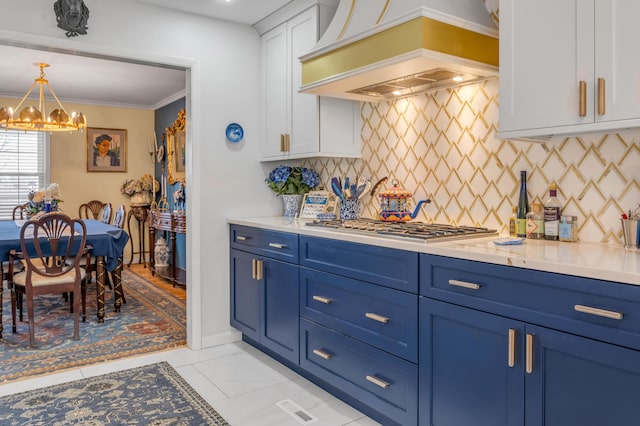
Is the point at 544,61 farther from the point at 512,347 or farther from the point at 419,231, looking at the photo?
the point at 512,347

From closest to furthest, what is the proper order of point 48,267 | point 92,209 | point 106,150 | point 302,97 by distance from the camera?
point 302,97 < point 48,267 < point 92,209 < point 106,150

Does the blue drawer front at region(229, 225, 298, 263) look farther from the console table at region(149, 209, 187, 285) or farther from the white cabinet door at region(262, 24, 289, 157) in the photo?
the console table at region(149, 209, 187, 285)

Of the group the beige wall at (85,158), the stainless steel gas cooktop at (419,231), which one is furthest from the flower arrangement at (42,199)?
the stainless steel gas cooktop at (419,231)

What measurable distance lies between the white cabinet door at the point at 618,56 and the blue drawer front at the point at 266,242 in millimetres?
1730

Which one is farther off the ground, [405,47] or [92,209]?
[405,47]

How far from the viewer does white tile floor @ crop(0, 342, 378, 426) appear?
2.45 m

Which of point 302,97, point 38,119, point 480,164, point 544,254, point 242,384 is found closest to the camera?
point 544,254

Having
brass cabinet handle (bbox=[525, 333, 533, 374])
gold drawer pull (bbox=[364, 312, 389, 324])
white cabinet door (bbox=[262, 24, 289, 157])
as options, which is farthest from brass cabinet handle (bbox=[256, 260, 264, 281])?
brass cabinet handle (bbox=[525, 333, 533, 374])

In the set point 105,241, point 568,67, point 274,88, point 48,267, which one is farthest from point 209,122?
point 568,67

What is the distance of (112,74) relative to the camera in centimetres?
522

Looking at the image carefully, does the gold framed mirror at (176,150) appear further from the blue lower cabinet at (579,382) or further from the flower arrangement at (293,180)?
the blue lower cabinet at (579,382)

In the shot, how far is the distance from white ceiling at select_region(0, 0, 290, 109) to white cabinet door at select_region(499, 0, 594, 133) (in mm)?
1737

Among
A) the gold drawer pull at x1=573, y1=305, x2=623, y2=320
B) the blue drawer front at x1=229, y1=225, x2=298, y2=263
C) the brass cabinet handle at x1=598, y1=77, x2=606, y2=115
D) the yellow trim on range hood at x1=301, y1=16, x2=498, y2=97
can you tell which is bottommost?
the gold drawer pull at x1=573, y1=305, x2=623, y2=320

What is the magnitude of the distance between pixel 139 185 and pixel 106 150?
0.69 meters
